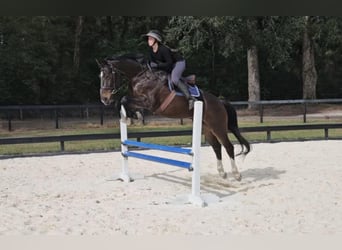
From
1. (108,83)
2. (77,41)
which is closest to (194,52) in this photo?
(77,41)

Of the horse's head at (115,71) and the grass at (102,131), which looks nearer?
the horse's head at (115,71)

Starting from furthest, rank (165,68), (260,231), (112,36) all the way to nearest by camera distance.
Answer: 1. (112,36)
2. (165,68)
3. (260,231)

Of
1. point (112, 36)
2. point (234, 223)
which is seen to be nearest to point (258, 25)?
point (112, 36)

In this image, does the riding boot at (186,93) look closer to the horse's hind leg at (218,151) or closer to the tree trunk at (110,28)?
the horse's hind leg at (218,151)

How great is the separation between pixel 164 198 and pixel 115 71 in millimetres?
1797

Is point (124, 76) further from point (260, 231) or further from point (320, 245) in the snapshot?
point (320, 245)

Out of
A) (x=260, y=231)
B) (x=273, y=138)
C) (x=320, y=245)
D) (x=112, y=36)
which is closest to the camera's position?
(x=320, y=245)

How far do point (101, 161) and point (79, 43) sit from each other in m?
15.1

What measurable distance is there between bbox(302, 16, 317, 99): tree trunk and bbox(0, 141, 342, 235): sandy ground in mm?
15112

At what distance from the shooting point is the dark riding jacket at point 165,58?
5.88 meters

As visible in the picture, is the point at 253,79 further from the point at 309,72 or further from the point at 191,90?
the point at 191,90

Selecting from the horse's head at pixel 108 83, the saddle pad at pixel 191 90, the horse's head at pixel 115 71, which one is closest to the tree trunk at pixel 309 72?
the saddle pad at pixel 191 90

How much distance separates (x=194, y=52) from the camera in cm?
2389

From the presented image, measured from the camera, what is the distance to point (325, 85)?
25172 mm
